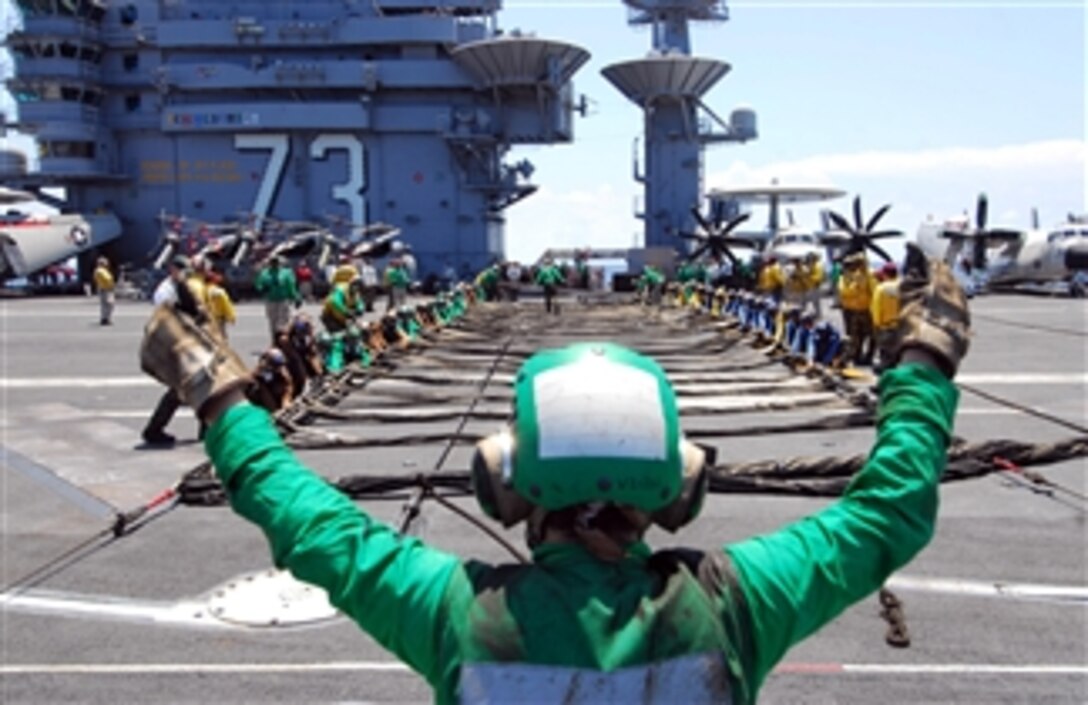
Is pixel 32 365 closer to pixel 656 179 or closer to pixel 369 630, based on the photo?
pixel 369 630

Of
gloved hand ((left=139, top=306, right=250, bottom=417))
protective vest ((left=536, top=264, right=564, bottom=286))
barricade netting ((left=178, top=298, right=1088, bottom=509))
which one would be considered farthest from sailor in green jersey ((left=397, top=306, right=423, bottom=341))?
gloved hand ((left=139, top=306, right=250, bottom=417))

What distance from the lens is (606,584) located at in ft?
5.83

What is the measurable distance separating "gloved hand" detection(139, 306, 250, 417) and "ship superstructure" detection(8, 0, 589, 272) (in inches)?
1755

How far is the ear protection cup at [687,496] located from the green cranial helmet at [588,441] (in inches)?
0.9

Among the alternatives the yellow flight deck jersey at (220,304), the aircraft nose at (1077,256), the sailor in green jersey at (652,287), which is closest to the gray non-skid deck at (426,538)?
the yellow flight deck jersey at (220,304)

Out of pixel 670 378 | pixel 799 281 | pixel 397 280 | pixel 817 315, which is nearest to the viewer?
pixel 670 378

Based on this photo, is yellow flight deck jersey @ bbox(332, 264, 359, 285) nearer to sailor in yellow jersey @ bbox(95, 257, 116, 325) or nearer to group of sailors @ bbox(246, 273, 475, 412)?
group of sailors @ bbox(246, 273, 475, 412)

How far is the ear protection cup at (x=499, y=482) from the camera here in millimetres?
1895

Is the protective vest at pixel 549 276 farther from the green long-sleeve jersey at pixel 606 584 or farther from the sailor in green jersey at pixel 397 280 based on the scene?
the green long-sleeve jersey at pixel 606 584

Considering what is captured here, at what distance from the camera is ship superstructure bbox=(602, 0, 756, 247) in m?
47.3

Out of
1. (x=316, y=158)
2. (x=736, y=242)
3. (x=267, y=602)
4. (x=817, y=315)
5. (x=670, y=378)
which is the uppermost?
(x=316, y=158)

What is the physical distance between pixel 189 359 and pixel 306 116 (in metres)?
46.6

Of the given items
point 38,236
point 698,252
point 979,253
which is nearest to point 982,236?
point 979,253

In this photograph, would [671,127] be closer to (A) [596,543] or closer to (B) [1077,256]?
(B) [1077,256]
